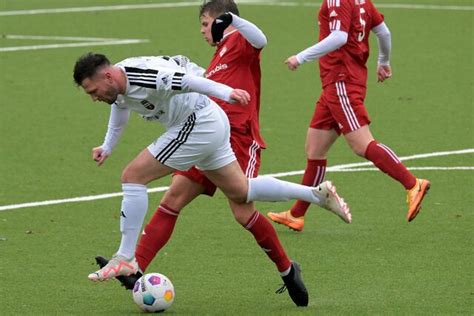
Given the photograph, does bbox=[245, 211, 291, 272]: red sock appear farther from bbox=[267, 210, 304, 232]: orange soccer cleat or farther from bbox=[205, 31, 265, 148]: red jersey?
bbox=[267, 210, 304, 232]: orange soccer cleat

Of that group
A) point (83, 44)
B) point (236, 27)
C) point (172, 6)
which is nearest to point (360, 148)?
point (236, 27)

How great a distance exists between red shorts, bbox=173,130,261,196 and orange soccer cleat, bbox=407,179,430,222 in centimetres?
176

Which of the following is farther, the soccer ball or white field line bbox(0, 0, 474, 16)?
white field line bbox(0, 0, 474, 16)

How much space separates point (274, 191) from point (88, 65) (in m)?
1.52

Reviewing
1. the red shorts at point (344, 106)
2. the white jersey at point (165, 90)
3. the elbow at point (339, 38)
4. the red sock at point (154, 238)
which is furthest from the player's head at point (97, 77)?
the red shorts at point (344, 106)

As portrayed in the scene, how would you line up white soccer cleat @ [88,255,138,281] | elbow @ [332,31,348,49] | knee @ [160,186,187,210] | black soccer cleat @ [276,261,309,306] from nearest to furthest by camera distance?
white soccer cleat @ [88,255,138,281] < black soccer cleat @ [276,261,309,306] < knee @ [160,186,187,210] < elbow @ [332,31,348,49]

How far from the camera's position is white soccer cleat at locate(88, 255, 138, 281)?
8.75 meters

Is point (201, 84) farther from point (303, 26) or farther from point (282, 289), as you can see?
point (303, 26)

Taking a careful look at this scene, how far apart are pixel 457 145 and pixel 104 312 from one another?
7.08 metres

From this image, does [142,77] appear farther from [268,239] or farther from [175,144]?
[268,239]

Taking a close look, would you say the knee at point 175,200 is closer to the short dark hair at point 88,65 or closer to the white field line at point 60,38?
the short dark hair at point 88,65

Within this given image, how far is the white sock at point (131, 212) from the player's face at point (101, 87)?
61cm

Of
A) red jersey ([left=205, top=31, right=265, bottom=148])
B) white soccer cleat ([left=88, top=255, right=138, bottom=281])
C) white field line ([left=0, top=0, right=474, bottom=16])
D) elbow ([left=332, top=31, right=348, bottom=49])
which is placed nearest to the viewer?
white soccer cleat ([left=88, top=255, right=138, bottom=281])

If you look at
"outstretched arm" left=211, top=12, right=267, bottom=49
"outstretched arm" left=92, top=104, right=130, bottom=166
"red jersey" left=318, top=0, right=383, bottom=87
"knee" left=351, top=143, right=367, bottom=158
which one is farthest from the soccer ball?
"red jersey" left=318, top=0, right=383, bottom=87
